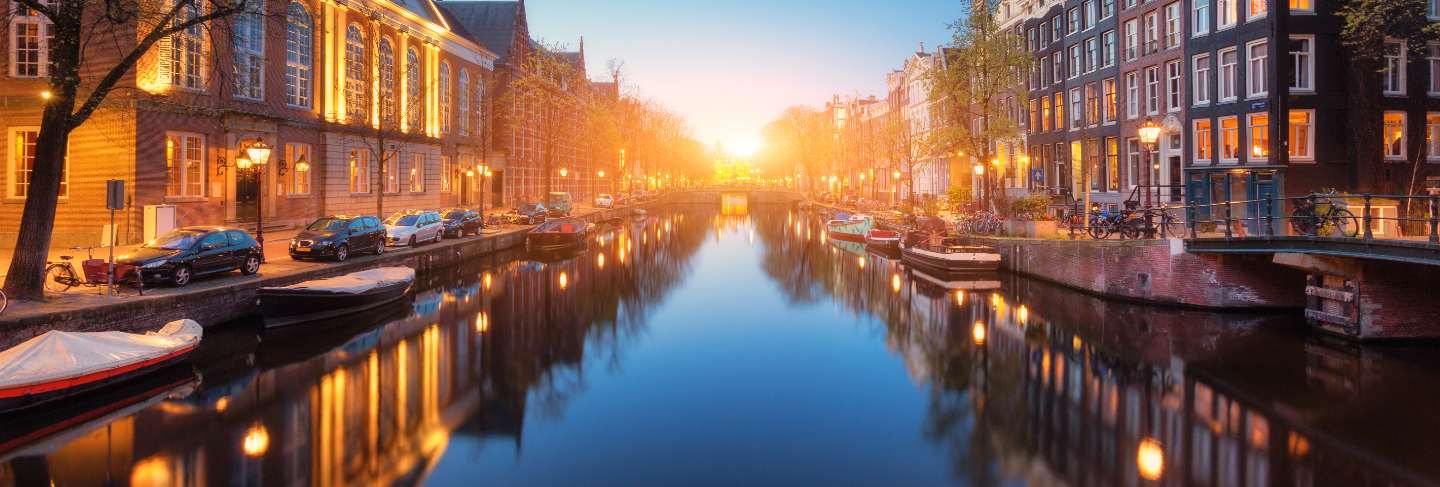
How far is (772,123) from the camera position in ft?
434

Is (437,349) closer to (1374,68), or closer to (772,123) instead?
(1374,68)

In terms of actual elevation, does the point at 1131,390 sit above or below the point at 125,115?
below

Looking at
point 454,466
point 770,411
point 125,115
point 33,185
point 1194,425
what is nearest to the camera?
point 454,466

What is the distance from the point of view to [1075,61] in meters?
48.1

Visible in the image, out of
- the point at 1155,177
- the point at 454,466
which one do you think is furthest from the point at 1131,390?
the point at 1155,177

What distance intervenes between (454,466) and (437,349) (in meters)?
7.91

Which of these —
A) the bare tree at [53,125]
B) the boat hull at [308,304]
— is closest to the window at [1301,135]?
the boat hull at [308,304]

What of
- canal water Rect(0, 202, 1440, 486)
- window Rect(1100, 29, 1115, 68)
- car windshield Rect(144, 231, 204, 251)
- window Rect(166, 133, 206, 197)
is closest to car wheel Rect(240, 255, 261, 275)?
car windshield Rect(144, 231, 204, 251)

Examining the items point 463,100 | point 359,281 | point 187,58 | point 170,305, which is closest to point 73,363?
point 170,305

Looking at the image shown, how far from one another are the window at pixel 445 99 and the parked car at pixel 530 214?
8.23 m

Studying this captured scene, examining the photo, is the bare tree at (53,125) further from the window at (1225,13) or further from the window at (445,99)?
the window at (445,99)

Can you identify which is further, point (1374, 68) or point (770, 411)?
point (1374, 68)

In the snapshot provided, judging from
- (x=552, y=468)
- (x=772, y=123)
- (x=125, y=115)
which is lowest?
(x=552, y=468)

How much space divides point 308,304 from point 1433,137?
3851 centimetres
